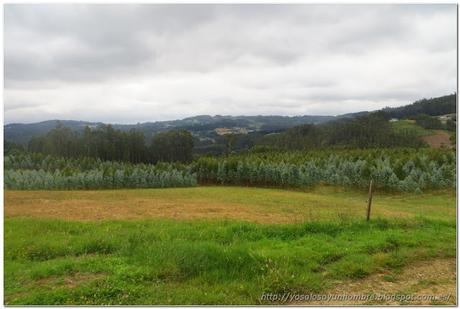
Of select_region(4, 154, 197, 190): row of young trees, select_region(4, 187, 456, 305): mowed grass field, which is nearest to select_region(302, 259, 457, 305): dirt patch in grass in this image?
select_region(4, 187, 456, 305): mowed grass field

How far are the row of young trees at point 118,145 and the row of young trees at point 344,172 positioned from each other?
22.5 metres

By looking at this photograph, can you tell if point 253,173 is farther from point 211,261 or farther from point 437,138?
point 437,138

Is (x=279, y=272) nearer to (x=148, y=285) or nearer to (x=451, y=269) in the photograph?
(x=148, y=285)

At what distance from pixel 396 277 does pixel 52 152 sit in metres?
65.9

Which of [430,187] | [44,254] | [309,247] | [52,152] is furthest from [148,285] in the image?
[52,152]

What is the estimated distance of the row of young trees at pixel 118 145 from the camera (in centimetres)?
6604

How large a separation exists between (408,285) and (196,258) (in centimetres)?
402

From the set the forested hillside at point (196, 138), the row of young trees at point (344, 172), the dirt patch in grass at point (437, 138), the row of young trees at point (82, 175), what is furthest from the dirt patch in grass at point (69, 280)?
the dirt patch in grass at point (437, 138)

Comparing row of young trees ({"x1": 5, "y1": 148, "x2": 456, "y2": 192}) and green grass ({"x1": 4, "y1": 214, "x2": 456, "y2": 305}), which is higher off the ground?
green grass ({"x1": 4, "y1": 214, "x2": 456, "y2": 305})

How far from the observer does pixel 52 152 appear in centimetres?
6372

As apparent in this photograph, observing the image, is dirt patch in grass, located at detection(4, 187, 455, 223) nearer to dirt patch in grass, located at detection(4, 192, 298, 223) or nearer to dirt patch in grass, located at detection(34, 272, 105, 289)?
dirt patch in grass, located at detection(4, 192, 298, 223)

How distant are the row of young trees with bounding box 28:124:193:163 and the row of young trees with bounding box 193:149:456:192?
22495 mm

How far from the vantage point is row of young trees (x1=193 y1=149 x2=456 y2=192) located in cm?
3516

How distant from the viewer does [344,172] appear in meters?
40.4
